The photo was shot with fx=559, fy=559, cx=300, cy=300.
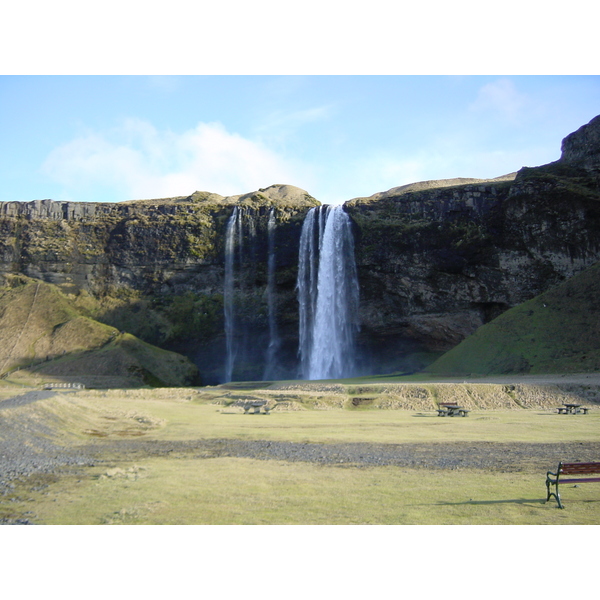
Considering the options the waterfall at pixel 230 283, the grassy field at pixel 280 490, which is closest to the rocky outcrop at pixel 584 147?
the waterfall at pixel 230 283

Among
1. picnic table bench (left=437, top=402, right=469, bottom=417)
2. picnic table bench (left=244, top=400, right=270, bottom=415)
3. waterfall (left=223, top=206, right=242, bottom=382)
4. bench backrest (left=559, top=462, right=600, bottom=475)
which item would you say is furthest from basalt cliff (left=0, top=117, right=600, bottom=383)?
bench backrest (left=559, top=462, right=600, bottom=475)

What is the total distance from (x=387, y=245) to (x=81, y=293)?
37.0 metres

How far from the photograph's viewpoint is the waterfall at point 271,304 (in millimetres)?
64562

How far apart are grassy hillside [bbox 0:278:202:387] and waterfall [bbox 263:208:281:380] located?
442 inches

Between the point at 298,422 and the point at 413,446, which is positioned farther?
the point at 298,422

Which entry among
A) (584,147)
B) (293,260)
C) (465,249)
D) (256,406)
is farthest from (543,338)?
(584,147)

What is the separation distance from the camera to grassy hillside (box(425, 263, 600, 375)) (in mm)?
43250

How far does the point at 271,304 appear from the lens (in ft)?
212

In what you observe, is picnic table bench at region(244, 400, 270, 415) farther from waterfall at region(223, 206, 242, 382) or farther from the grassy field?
waterfall at region(223, 206, 242, 382)

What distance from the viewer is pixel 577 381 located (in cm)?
3325

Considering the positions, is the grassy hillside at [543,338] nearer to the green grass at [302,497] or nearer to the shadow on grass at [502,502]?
the green grass at [302,497]

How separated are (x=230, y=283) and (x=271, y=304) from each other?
5.75 meters

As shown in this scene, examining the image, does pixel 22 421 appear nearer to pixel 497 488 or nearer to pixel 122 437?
pixel 122 437

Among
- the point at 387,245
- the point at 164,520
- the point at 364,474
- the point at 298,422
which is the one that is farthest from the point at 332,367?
the point at 164,520
